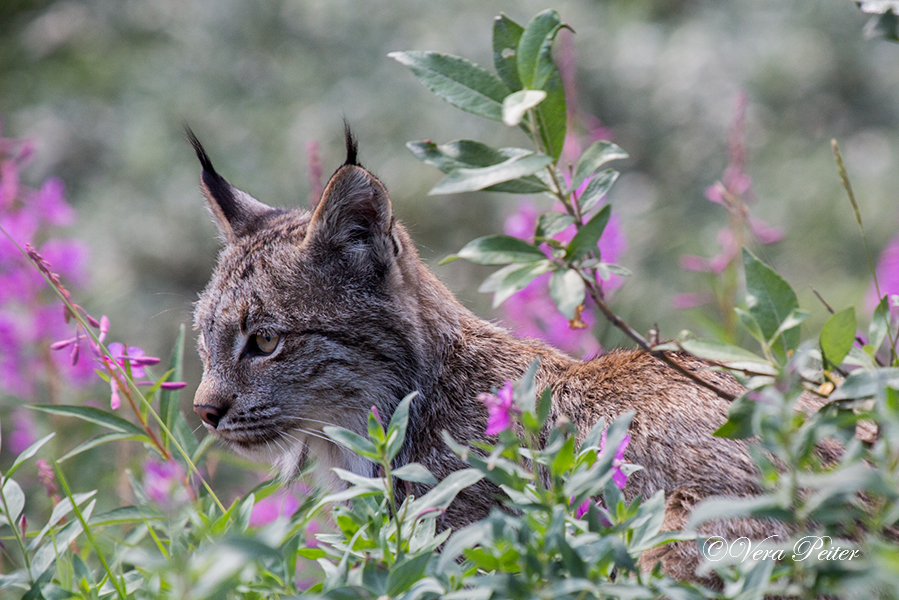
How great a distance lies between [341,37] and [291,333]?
195 inches

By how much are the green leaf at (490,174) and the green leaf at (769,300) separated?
34 centimetres

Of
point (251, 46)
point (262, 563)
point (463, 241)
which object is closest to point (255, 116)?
point (251, 46)

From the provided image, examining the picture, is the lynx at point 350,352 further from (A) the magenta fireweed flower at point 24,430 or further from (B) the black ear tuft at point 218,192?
(A) the magenta fireweed flower at point 24,430

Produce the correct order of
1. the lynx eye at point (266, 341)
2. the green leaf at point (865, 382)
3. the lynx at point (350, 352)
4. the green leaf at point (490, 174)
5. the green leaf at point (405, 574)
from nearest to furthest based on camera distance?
1. the green leaf at point (405, 574)
2. the green leaf at point (865, 382)
3. the green leaf at point (490, 174)
4. the lynx at point (350, 352)
5. the lynx eye at point (266, 341)

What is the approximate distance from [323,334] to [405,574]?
4.30ft

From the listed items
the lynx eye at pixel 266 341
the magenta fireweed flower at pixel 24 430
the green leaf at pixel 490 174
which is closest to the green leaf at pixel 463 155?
the green leaf at pixel 490 174

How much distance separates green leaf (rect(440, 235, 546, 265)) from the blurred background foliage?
12.2 feet

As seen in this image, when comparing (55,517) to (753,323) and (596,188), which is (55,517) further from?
(753,323)

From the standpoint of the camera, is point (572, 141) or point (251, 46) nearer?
point (572, 141)

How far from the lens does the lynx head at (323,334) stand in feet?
7.22

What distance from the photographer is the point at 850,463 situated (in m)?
0.91

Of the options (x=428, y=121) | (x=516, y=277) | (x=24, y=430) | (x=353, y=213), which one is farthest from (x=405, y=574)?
(x=428, y=121)

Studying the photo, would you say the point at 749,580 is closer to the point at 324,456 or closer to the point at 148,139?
the point at 324,456

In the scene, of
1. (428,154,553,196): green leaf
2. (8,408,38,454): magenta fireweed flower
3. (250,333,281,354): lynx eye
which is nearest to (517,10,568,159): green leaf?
(428,154,553,196): green leaf
